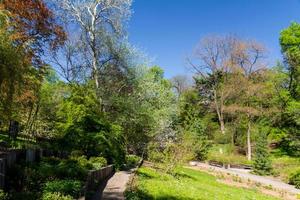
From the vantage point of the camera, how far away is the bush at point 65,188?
7473 millimetres

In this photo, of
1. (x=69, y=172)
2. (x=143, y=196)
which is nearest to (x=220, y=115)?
(x=143, y=196)

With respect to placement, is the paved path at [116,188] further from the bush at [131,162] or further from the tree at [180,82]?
the tree at [180,82]

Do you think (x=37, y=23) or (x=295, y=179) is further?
(x=295, y=179)

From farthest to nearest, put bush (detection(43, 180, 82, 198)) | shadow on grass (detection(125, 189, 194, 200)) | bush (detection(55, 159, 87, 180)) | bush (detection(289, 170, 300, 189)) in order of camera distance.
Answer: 1. bush (detection(289, 170, 300, 189))
2. shadow on grass (detection(125, 189, 194, 200))
3. bush (detection(55, 159, 87, 180))
4. bush (detection(43, 180, 82, 198))

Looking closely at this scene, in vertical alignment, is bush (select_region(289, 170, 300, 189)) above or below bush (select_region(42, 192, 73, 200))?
below

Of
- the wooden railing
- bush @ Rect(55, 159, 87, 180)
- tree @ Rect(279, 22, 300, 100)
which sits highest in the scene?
tree @ Rect(279, 22, 300, 100)

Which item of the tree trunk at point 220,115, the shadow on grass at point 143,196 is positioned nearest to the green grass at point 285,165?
→ the tree trunk at point 220,115

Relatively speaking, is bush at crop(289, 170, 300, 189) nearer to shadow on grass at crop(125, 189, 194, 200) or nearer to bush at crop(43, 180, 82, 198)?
shadow on grass at crop(125, 189, 194, 200)

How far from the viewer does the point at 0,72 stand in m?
8.51

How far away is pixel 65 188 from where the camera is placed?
25.2 ft

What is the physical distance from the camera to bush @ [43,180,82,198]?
24.5ft

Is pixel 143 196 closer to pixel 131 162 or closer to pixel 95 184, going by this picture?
pixel 95 184

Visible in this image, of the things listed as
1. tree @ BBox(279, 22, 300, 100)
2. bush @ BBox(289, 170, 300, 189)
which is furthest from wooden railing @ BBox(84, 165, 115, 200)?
tree @ BBox(279, 22, 300, 100)

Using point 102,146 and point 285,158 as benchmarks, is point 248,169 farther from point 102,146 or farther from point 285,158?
point 102,146
